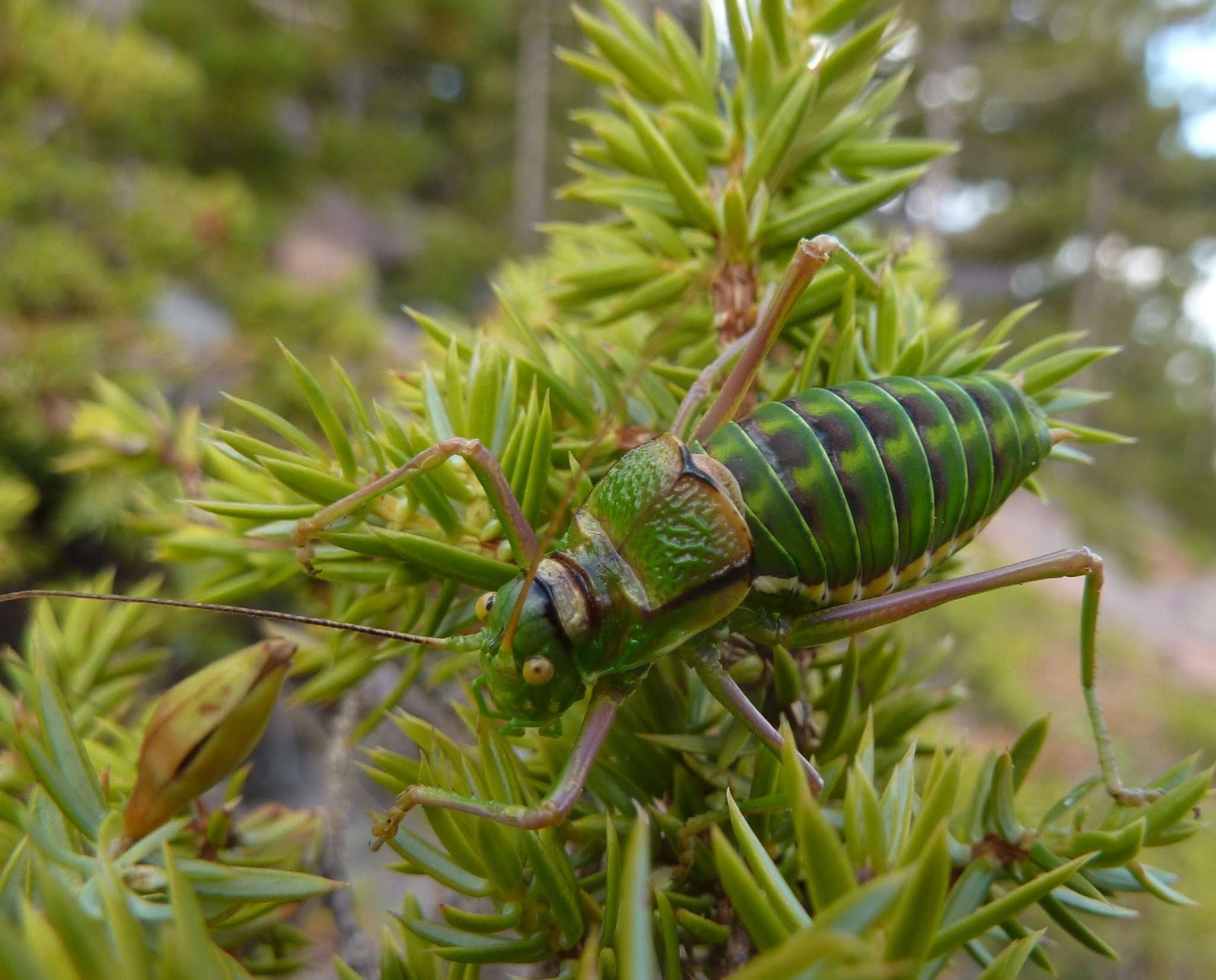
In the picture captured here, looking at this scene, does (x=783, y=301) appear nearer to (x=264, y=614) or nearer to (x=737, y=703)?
(x=737, y=703)

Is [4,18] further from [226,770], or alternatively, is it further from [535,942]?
[535,942]

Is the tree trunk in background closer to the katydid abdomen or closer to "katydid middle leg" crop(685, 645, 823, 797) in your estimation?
the katydid abdomen

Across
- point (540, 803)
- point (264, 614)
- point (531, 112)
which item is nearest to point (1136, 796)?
point (540, 803)

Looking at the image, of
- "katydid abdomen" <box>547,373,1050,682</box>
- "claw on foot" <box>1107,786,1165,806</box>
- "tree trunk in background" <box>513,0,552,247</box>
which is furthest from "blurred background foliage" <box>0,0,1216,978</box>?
"claw on foot" <box>1107,786,1165,806</box>

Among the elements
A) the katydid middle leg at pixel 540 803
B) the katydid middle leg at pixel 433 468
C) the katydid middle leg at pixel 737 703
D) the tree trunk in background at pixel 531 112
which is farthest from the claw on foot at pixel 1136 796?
the tree trunk in background at pixel 531 112

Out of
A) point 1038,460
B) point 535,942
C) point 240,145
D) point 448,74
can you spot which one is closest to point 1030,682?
point 1038,460

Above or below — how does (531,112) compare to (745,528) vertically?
above
